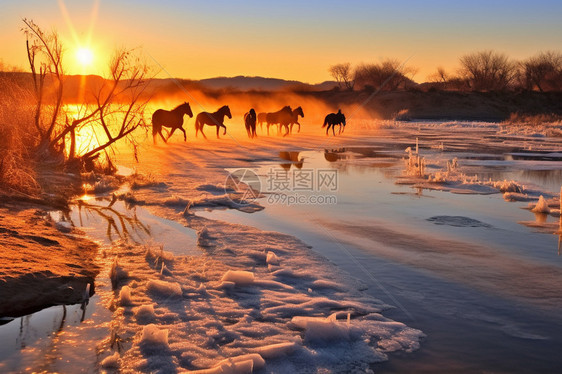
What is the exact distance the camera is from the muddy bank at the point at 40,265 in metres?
4.95

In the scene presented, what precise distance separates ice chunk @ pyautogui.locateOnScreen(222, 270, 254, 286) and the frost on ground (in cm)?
1

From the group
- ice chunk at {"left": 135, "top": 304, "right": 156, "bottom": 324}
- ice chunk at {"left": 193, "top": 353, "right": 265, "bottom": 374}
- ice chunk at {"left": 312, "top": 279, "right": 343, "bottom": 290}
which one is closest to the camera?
ice chunk at {"left": 193, "top": 353, "right": 265, "bottom": 374}

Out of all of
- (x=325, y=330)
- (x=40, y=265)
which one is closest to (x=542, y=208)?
(x=325, y=330)

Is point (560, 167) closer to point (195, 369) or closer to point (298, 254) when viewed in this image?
point (298, 254)

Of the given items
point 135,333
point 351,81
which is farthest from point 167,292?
point 351,81

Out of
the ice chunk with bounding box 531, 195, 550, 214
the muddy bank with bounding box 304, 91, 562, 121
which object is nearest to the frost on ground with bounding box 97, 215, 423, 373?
the ice chunk with bounding box 531, 195, 550, 214

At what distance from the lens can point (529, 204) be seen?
10.4 metres

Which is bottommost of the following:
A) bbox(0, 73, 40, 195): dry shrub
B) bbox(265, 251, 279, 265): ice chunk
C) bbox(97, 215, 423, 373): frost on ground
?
bbox(97, 215, 423, 373): frost on ground

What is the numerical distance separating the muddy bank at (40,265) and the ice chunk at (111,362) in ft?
4.39

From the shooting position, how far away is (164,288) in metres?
5.36

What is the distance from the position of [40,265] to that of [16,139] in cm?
586

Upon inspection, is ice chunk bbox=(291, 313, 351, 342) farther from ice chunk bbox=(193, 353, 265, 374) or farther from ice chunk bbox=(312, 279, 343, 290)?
ice chunk bbox=(312, 279, 343, 290)

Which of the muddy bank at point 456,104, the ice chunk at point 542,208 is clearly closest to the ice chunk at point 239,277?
the ice chunk at point 542,208

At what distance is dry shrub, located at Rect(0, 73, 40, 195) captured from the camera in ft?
30.7
